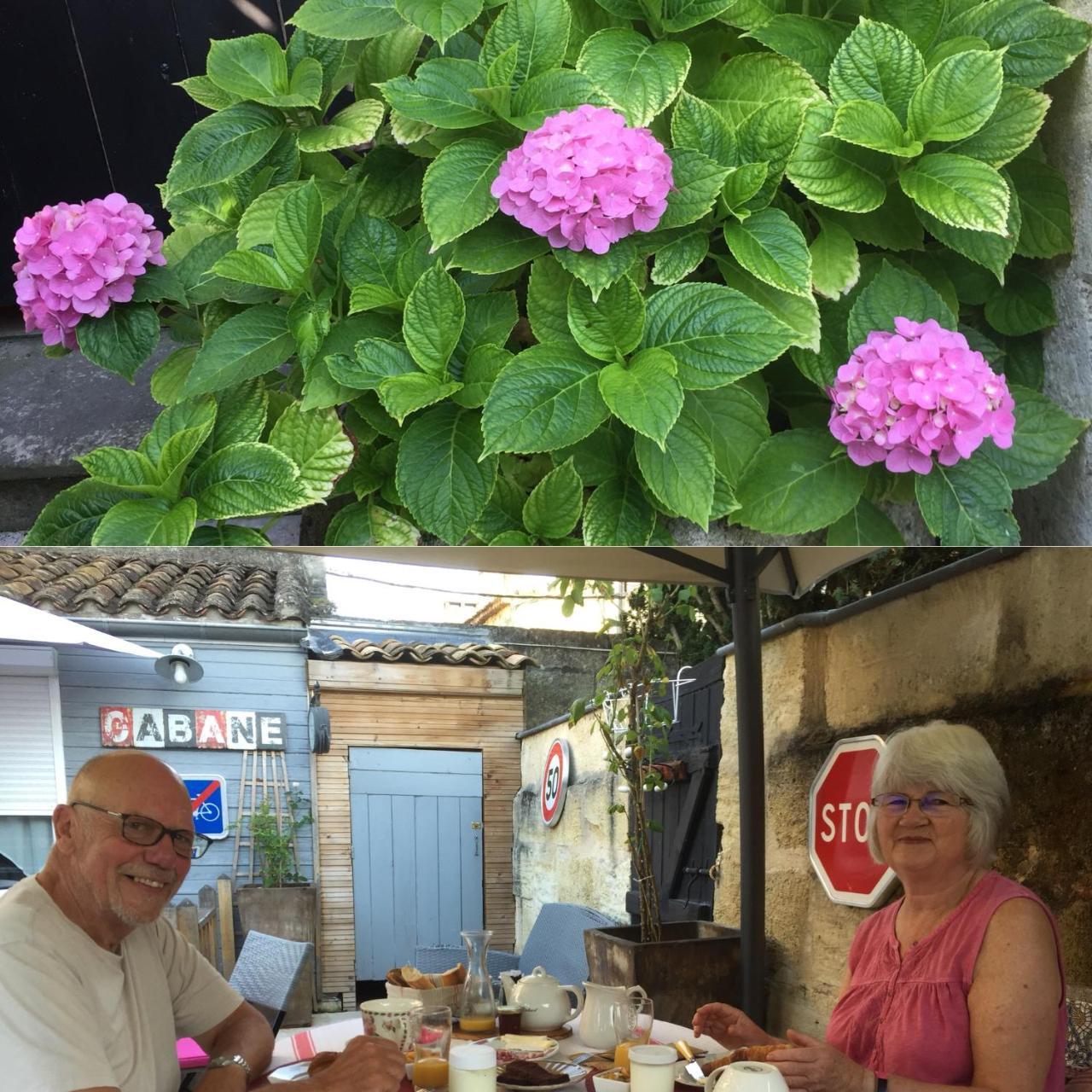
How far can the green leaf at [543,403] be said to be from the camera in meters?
1.64

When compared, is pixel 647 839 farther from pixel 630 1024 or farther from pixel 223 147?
pixel 223 147

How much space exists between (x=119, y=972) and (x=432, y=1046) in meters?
0.21

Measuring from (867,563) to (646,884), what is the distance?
0.27m

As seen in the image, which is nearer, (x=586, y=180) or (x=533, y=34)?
(x=586, y=180)

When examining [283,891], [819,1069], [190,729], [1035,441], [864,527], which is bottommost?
[819,1069]

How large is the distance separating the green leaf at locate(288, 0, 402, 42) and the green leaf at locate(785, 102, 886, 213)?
0.60 meters

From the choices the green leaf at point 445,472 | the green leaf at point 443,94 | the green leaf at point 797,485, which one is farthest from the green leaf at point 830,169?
the green leaf at point 445,472

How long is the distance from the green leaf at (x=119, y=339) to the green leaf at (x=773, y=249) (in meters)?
0.89

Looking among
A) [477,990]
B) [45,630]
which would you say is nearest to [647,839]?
[477,990]

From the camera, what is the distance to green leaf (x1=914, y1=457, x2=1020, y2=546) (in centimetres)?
167

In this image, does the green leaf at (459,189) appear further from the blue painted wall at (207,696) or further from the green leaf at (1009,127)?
the blue painted wall at (207,696)

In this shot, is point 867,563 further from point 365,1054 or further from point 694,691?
point 365,1054

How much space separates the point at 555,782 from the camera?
90 centimetres

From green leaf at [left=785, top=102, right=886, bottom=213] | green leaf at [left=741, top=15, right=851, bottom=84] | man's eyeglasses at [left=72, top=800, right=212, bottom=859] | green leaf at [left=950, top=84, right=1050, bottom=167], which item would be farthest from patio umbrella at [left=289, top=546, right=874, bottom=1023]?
green leaf at [left=741, top=15, right=851, bottom=84]
